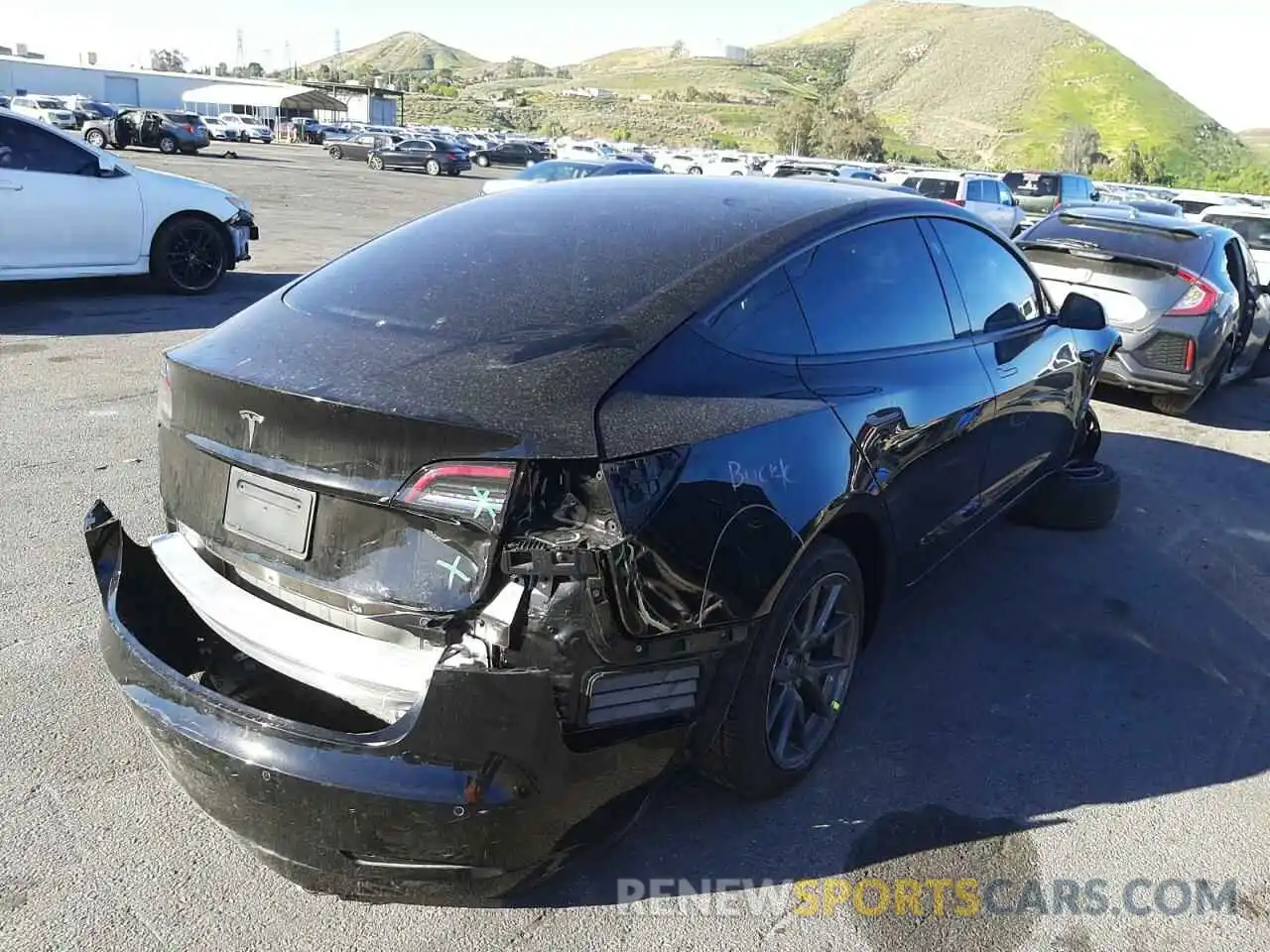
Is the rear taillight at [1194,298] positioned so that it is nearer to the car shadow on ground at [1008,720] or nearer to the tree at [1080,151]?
the car shadow on ground at [1008,720]

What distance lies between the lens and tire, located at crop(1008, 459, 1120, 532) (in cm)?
532

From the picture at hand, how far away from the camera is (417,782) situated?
7.20 ft

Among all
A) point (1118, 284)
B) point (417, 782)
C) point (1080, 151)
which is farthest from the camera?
point (1080, 151)

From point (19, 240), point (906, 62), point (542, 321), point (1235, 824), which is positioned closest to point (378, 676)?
point (542, 321)

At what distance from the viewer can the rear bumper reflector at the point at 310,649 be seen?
93.5 inches

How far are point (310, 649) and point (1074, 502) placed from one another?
4179mm

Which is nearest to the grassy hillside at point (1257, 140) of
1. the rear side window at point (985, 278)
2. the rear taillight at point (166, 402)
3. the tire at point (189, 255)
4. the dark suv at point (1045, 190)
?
the dark suv at point (1045, 190)

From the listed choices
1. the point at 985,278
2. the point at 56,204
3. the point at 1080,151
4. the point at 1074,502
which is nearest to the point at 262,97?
the point at 1080,151

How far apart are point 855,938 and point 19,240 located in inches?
358

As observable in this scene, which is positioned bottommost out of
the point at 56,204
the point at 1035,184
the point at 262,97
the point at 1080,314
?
the point at 56,204

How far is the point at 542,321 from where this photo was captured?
2.69 meters

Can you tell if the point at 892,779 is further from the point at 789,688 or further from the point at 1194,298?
the point at 1194,298

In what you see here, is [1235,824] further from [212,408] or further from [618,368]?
[212,408]

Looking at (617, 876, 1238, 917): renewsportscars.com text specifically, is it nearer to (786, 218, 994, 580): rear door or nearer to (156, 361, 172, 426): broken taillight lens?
(786, 218, 994, 580): rear door
